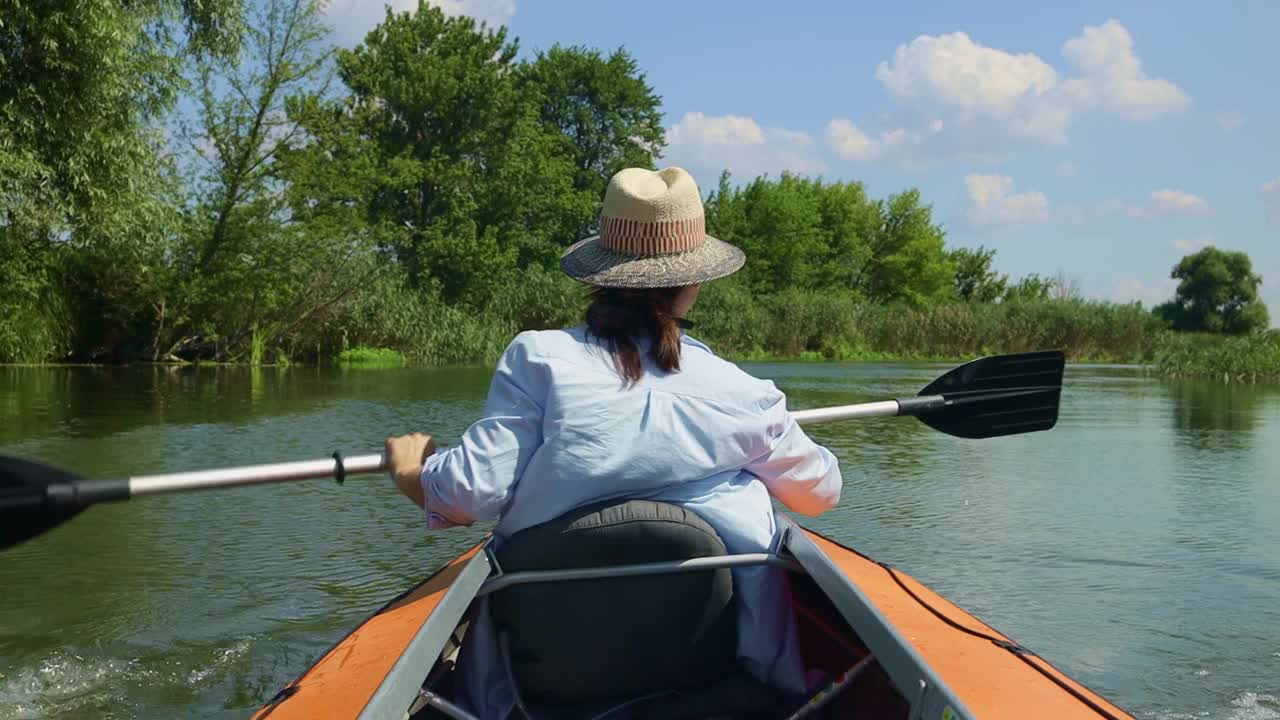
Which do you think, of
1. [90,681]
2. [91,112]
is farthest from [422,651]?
[91,112]

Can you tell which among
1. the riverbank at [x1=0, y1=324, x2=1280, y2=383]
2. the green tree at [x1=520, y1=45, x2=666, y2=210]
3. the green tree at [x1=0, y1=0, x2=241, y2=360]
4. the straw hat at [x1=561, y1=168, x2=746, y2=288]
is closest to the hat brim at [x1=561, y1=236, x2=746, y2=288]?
the straw hat at [x1=561, y1=168, x2=746, y2=288]

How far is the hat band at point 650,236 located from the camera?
7.42ft

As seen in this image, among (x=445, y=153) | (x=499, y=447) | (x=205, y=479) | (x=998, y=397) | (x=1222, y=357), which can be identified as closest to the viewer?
(x=499, y=447)

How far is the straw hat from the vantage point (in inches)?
87.5

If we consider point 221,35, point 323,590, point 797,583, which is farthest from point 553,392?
point 221,35

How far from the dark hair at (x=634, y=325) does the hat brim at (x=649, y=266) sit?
0.09 feet

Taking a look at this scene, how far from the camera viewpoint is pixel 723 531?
216cm

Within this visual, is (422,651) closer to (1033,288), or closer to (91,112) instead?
(91,112)

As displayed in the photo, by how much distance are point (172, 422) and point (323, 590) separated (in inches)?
265

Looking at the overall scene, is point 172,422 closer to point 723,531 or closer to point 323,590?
point 323,590

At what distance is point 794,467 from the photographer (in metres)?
2.21

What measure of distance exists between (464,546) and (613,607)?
11.8 ft

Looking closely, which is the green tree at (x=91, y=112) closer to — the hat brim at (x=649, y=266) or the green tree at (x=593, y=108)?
the hat brim at (x=649, y=266)

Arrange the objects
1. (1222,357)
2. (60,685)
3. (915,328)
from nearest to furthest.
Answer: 1. (60,685)
2. (1222,357)
3. (915,328)
